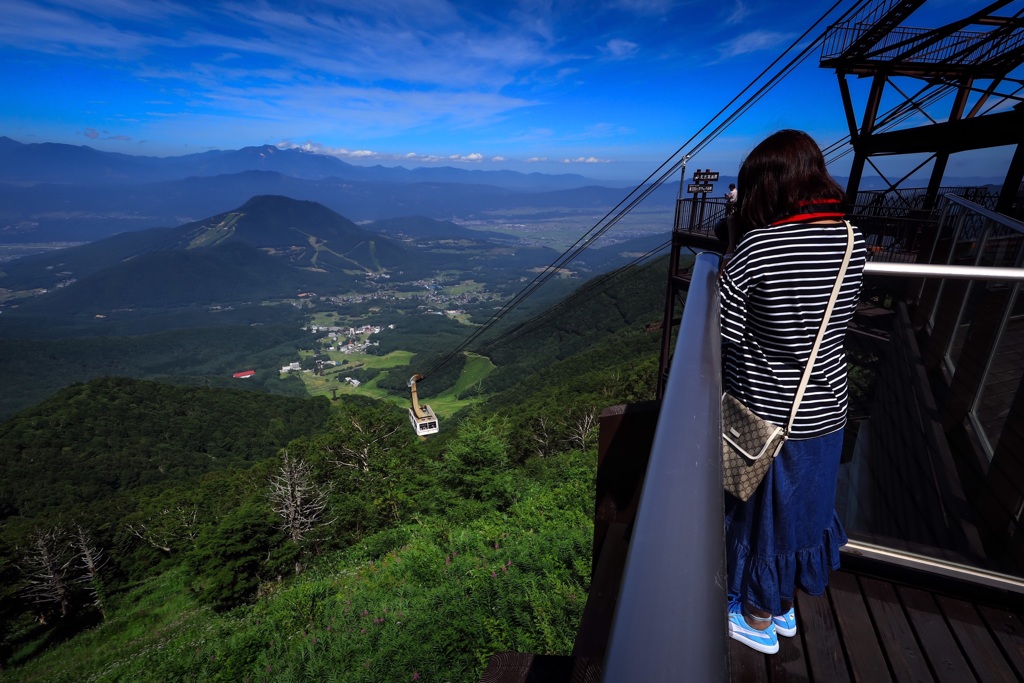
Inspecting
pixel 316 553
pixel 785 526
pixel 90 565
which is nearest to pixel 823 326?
pixel 785 526

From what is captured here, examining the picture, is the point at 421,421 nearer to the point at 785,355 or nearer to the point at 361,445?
the point at 361,445

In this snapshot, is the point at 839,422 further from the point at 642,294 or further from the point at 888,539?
the point at 642,294

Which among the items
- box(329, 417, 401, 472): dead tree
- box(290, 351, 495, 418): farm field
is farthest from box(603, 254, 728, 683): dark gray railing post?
box(290, 351, 495, 418): farm field

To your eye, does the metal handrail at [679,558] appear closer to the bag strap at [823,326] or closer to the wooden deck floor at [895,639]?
the bag strap at [823,326]

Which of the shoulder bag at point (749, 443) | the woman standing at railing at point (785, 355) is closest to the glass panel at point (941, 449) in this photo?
the woman standing at railing at point (785, 355)

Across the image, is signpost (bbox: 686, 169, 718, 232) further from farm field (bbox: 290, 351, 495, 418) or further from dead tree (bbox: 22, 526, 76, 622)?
farm field (bbox: 290, 351, 495, 418)
